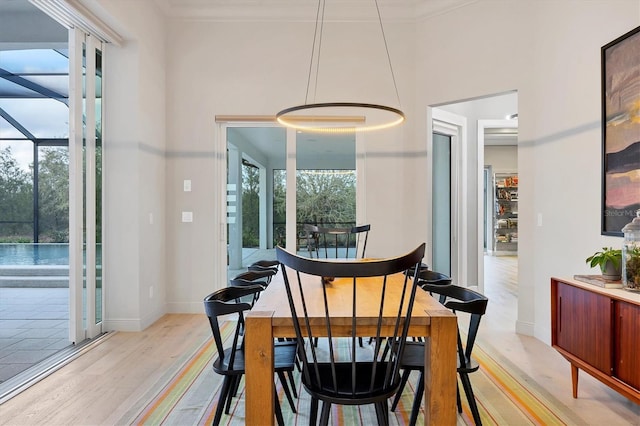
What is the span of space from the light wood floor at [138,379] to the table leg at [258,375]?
42.4 inches

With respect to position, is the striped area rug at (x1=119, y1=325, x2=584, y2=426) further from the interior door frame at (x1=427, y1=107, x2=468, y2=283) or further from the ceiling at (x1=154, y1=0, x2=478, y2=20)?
the ceiling at (x1=154, y1=0, x2=478, y2=20)

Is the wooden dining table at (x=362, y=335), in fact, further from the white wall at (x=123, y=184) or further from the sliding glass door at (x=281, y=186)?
the sliding glass door at (x=281, y=186)

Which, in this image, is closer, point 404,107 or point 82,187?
point 82,187

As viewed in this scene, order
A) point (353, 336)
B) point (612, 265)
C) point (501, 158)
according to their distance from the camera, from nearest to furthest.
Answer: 1. point (353, 336)
2. point (612, 265)
3. point (501, 158)

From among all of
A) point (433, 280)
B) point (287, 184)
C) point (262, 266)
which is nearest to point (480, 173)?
point (287, 184)

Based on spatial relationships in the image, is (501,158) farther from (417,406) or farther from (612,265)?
(417,406)

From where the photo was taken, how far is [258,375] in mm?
1644

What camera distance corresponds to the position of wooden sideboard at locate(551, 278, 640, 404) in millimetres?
1984

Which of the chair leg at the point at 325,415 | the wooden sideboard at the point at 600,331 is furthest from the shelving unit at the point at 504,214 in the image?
the chair leg at the point at 325,415

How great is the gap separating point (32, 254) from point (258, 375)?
523 centimetres

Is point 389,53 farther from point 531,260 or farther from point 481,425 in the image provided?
point 481,425

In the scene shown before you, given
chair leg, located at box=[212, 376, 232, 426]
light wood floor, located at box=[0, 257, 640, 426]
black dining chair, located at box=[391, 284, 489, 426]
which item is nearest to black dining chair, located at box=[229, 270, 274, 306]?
chair leg, located at box=[212, 376, 232, 426]

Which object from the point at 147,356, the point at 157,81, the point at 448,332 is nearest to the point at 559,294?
the point at 448,332

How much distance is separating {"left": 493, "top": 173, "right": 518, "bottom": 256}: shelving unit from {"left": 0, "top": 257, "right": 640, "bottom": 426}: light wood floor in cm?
758
